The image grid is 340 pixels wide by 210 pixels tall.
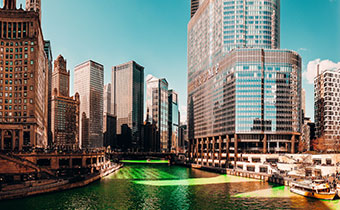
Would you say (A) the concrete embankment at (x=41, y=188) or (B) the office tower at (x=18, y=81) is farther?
(B) the office tower at (x=18, y=81)

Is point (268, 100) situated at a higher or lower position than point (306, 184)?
higher

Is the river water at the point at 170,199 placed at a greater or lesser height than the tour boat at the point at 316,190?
lesser

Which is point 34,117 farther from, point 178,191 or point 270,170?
point 270,170

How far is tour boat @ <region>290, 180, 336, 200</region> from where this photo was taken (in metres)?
90.8

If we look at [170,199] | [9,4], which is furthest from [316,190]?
[9,4]

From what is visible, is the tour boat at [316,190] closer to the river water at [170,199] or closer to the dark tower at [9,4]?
the river water at [170,199]

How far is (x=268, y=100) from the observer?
191125mm

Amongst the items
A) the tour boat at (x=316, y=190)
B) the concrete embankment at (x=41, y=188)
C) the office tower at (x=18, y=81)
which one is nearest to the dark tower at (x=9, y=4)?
the office tower at (x=18, y=81)

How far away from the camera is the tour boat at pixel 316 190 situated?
9081cm

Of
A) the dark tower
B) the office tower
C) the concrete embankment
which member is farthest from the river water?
the dark tower

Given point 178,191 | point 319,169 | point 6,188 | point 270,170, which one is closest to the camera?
point 6,188

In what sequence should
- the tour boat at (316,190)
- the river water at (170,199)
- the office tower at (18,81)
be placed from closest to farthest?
the river water at (170,199) < the tour boat at (316,190) < the office tower at (18,81)

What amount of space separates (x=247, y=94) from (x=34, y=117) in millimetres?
114681

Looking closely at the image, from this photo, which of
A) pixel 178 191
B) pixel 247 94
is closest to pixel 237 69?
pixel 247 94
